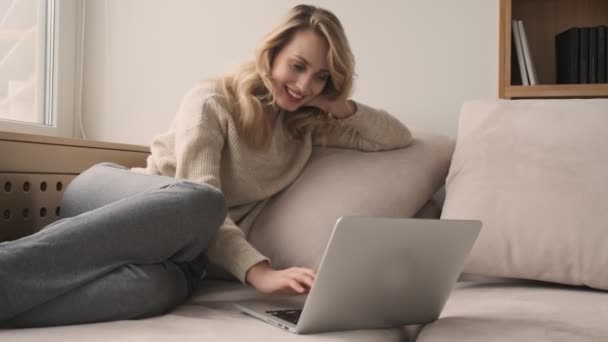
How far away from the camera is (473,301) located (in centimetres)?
126

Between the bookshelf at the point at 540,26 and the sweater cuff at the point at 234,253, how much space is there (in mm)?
788

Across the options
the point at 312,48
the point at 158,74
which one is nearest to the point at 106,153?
the point at 158,74

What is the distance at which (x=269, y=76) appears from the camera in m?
1.59

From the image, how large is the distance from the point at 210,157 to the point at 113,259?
1.26 ft

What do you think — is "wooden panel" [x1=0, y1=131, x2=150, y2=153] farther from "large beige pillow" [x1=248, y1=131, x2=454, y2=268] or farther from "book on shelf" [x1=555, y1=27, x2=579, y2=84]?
"book on shelf" [x1=555, y1=27, x2=579, y2=84]

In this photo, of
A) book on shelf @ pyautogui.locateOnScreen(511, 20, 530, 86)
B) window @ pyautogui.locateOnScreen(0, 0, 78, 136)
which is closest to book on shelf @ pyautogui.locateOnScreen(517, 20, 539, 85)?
book on shelf @ pyautogui.locateOnScreen(511, 20, 530, 86)

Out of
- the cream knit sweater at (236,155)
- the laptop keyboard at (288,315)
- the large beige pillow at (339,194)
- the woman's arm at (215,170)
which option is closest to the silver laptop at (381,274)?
the laptop keyboard at (288,315)

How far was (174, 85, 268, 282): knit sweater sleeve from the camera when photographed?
4.34 ft

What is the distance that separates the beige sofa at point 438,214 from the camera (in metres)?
1.07

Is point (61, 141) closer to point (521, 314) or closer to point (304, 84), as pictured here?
point (304, 84)

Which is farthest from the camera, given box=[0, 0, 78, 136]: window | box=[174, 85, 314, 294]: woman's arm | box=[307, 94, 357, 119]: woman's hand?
box=[0, 0, 78, 136]: window

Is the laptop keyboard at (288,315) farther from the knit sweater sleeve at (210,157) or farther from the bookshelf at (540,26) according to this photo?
the bookshelf at (540,26)

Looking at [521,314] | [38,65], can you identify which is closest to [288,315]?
[521,314]

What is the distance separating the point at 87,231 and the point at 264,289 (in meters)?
0.33
